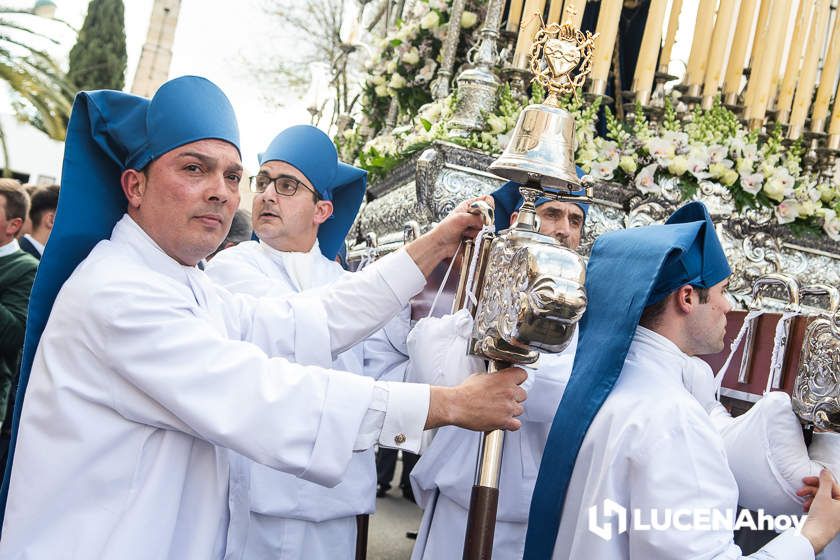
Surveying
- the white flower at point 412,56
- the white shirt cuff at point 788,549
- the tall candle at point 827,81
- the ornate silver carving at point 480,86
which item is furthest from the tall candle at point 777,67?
the white shirt cuff at point 788,549

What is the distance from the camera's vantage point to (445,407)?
2133mm

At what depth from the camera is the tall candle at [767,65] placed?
499cm

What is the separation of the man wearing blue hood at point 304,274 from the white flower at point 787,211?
2.15 meters

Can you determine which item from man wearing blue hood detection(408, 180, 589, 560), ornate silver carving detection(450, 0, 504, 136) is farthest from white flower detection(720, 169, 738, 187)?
man wearing blue hood detection(408, 180, 589, 560)

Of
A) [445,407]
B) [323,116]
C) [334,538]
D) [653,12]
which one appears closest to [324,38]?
[323,116]

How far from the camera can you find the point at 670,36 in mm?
5055

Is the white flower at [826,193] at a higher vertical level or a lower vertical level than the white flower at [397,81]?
lower

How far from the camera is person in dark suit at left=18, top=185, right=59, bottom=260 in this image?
5.05 m

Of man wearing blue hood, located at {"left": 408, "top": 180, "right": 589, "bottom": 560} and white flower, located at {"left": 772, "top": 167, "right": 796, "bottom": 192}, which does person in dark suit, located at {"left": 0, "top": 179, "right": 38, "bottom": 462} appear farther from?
white flower, located at {"left": 772, "top": 167, "right": 796, "bottom": 192}

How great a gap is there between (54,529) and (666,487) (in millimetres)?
1454

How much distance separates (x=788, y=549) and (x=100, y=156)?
6.78ft

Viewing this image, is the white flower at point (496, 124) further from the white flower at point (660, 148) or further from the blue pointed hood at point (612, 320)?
the blue pointed hood at point (612, 320)

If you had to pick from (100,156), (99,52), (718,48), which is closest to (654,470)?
(100,156)

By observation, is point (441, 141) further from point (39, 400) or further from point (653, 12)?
point (39, 400)
